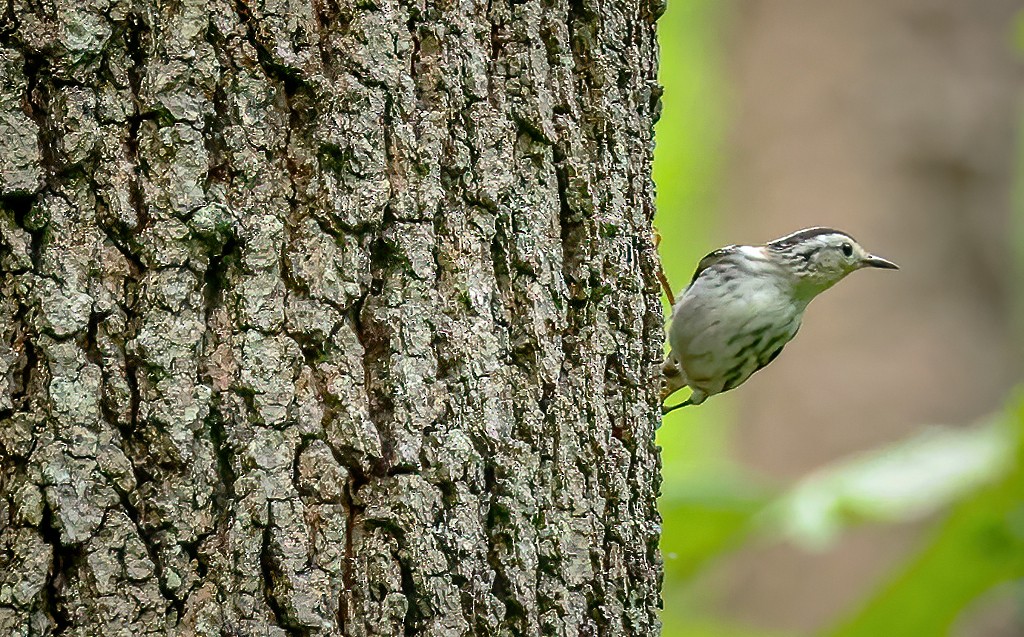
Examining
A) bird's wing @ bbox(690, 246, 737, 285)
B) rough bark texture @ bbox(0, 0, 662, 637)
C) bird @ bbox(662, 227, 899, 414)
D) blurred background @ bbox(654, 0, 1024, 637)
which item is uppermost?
blurred background @ bbox(654, 0, 1024, 637)

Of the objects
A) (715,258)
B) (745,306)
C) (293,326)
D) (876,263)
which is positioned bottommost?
(293,326)

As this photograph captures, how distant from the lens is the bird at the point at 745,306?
3.63m

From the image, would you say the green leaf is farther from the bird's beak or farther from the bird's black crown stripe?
the bird's black crown stripe

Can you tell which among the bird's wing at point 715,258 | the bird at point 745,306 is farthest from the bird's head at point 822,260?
the bird's wing at point 715,258

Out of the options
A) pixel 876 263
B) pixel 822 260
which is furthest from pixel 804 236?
pixel 876 263

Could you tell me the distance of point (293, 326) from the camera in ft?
5.32

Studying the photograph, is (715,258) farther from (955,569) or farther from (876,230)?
(876,230)

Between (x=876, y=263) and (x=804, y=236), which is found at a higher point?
(x=804, y=236)

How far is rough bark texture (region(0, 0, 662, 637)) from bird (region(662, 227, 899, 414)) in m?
1.81

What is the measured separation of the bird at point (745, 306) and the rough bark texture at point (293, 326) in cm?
181

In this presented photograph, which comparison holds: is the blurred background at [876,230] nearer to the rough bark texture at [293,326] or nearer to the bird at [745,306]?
the bird at [745,306]

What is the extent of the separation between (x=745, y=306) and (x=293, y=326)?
2244mm

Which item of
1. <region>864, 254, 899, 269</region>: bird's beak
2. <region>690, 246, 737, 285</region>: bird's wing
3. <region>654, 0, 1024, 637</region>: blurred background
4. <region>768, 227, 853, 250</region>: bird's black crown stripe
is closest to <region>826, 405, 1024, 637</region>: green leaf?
<region>864, 254, 899, 269</region>: bird's beak

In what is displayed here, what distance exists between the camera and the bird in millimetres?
3631
